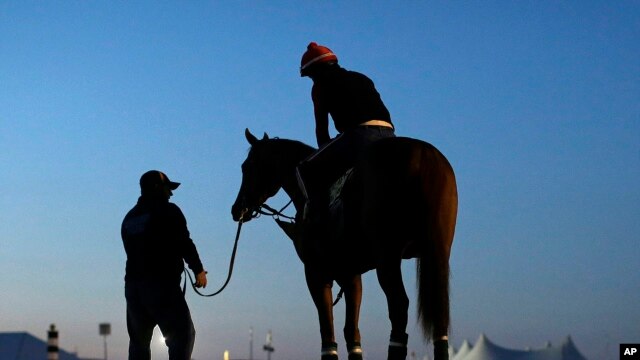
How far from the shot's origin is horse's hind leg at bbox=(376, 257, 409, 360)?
1141cm

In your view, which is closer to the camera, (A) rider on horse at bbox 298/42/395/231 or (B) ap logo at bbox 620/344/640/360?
(A) rider on horse at bbox 298/42/395/231

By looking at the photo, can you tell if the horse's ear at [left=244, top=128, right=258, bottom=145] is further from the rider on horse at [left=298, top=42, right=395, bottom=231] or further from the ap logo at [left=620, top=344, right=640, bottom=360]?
the ap logo at [left=620, top=344, right=640, bottom=360]

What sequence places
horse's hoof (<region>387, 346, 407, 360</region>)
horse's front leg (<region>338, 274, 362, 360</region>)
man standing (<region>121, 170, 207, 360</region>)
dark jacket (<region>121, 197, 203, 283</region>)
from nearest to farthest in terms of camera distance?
horse's hoof (<region>387, 346, 407, 360</region>)
man standing (<region>121, 170, 207, 360</region>)
dark jacket (<region>121, 197, 203, 283</region>)
horse's front leg (<region>338, 274, 362, 360</region>)

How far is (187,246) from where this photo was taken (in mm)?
12055

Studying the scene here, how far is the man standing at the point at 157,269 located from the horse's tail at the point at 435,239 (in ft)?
8.49

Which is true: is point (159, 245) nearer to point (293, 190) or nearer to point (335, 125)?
point (335, 125)

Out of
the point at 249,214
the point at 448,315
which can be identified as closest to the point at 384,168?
the point at 448,315

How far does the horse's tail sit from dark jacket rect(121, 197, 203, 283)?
103 inches

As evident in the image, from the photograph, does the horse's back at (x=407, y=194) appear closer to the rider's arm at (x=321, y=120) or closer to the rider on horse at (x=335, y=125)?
the rider on horse at (x=335, y=125)

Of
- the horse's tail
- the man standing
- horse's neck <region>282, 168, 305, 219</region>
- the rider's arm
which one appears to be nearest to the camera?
the horse's tail

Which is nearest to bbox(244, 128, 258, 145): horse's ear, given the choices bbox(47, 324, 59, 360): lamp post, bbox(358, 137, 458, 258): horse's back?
bbox(358, 137, 458, 258): horse's back

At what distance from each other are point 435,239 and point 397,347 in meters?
1.22

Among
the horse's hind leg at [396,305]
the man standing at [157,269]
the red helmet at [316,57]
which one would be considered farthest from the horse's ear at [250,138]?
the horse's hind leg at [396,305]

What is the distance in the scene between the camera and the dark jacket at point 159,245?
11.9 m
